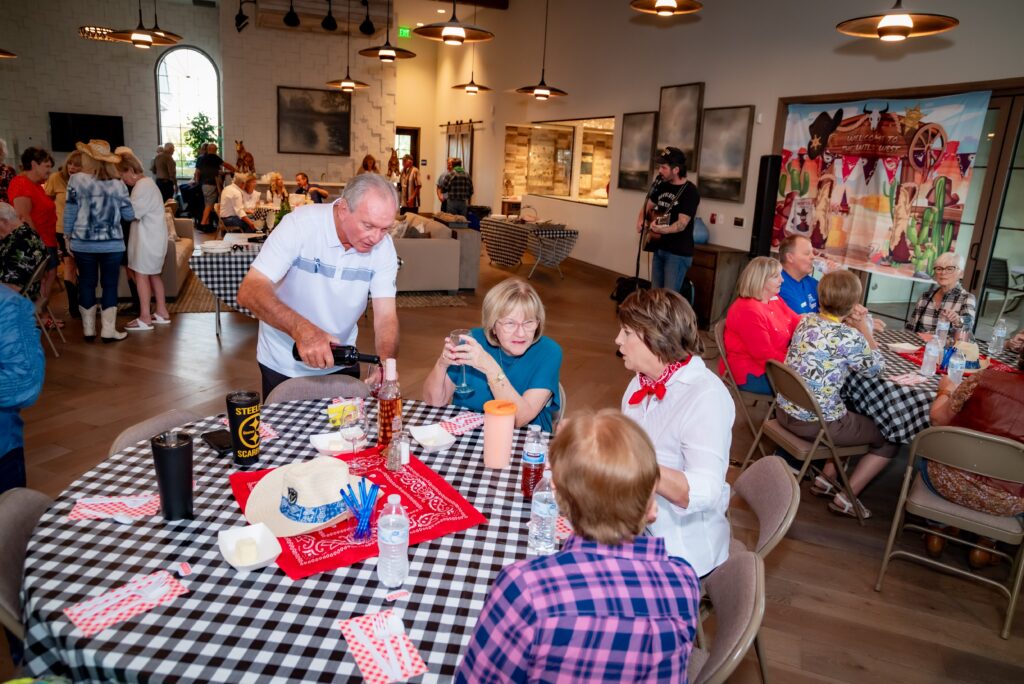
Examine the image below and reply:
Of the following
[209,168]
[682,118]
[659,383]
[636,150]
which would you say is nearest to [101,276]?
[659,383]

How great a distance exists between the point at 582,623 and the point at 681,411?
3.22ft

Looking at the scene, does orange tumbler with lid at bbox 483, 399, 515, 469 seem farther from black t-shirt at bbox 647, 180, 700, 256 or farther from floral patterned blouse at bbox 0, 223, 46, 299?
black t-shirt at bbox 647, 180, 700, 256

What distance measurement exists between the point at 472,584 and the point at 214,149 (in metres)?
12.9

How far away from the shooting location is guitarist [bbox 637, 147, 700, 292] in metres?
6.53

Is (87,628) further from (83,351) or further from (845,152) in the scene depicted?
(845,152)

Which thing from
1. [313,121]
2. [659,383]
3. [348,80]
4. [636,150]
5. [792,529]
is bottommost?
[792,529]

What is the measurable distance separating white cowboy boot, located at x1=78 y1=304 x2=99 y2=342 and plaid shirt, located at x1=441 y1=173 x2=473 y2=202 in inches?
244

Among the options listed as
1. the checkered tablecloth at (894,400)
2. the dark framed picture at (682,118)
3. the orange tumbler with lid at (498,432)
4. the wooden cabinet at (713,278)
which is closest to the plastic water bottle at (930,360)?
the checkered tablecloth at (894,400)

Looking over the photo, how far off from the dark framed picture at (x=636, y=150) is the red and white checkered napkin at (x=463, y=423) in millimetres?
7358

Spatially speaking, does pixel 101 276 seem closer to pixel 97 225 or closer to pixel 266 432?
pixel 97 225

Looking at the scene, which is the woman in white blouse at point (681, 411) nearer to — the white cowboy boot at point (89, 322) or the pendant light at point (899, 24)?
the pendant light at point (899, 24)

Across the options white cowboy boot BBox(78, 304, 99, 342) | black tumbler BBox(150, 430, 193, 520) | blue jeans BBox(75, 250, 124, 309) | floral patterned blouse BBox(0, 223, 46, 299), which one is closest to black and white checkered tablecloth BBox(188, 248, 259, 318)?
blue jeans BBox(75, 250, 124, 309)

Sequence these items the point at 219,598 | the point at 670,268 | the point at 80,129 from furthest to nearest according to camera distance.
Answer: the point at 80,129 < the point at 670,268 < the point at 219,598

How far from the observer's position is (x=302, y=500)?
1.56 m
